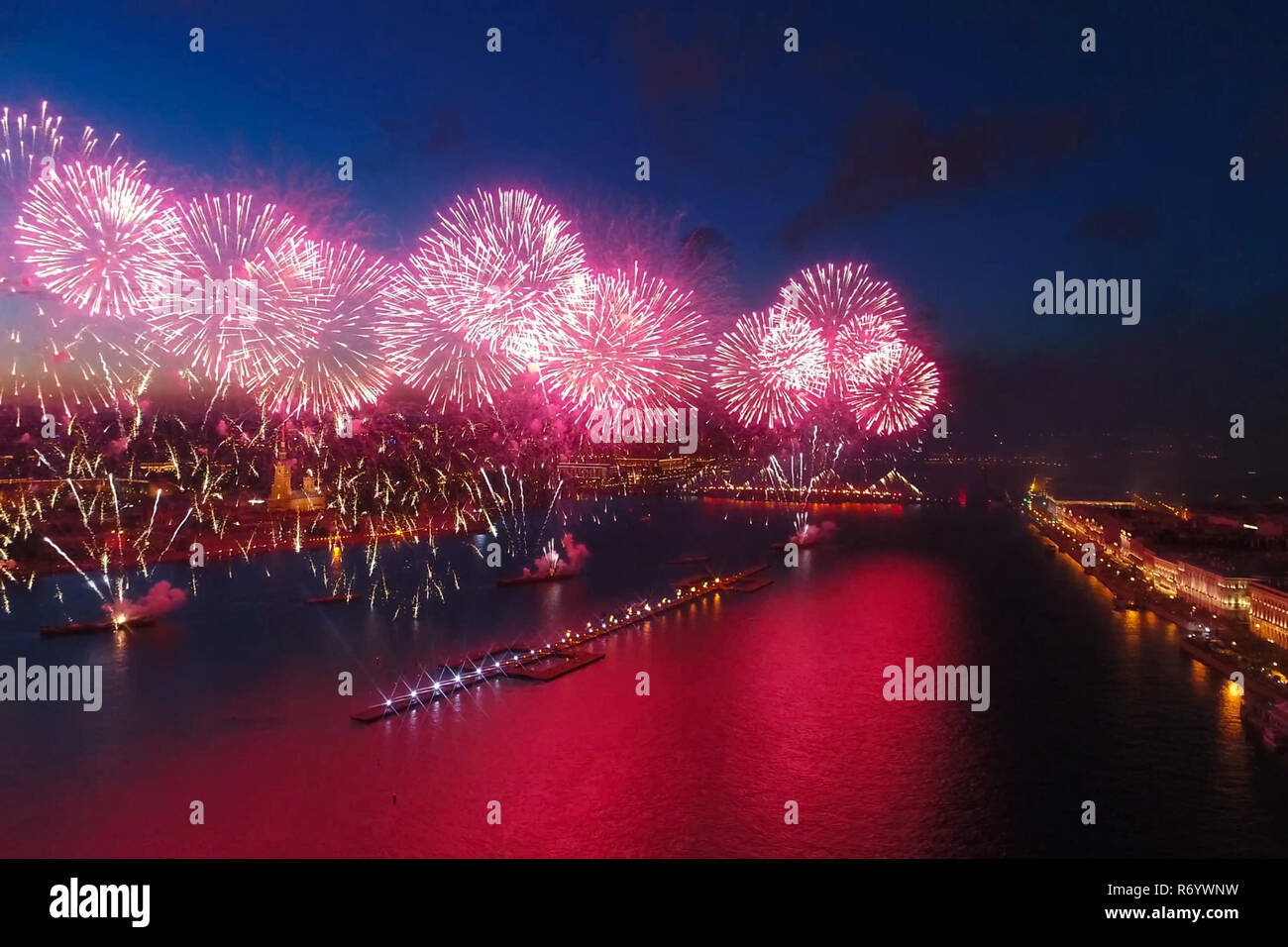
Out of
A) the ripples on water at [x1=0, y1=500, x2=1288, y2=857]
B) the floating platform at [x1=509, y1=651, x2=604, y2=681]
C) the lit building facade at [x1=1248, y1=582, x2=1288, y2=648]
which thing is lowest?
the ripples on water at [x1=0, y1=500, x2=1288, y2=857]

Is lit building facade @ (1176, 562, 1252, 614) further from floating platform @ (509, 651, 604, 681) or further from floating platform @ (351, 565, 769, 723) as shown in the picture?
floating platform @ (509, 651, 604, 681)

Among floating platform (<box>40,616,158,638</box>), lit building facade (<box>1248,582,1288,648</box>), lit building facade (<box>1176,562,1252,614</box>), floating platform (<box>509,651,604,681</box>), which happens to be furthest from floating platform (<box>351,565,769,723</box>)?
lit building facade (<box>1176,562,1252,614</box>)

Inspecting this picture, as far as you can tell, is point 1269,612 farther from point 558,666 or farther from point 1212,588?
point 558,666

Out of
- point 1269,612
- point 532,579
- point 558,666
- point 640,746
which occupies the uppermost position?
point 532,579

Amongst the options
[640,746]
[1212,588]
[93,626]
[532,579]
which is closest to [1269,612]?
[1212,588]

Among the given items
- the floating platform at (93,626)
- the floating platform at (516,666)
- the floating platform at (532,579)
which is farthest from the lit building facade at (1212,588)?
the floating platform at (93,626)

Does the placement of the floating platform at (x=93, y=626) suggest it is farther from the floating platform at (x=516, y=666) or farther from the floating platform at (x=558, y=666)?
the floating platform at (x=558, y=666)

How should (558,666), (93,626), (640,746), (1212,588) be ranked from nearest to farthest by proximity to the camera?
(640,746) < (558,666) < (93,626) < (1212,588)

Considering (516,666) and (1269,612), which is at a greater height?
(1269,612)
